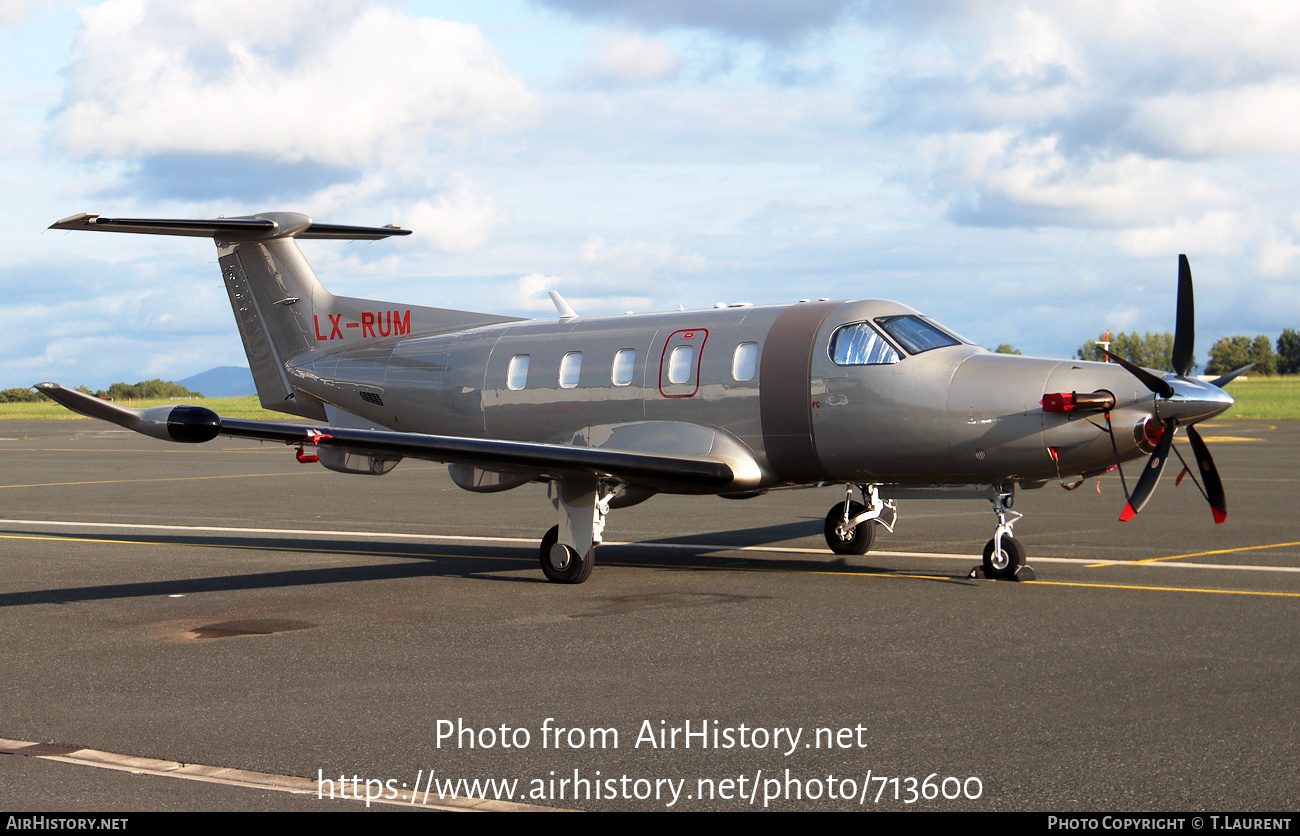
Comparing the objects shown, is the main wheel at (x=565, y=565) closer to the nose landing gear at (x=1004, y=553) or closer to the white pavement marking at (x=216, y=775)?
the nose landing gear at (x=1004, y=553)

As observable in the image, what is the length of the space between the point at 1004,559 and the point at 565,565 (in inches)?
182

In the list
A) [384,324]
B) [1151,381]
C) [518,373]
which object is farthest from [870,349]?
[384,324]

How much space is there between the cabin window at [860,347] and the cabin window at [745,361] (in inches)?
35.7

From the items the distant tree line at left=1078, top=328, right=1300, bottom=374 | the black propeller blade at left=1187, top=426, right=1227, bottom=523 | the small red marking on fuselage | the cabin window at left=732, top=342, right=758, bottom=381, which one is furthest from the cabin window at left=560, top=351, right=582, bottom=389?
the distant tree line at left=1078, top=328, right=1300, bottom=374

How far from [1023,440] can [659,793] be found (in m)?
7.40

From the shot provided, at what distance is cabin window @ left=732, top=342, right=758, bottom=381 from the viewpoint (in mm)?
13305

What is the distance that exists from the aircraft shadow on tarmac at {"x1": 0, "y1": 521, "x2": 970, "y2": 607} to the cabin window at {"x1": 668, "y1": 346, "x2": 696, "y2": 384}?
2236 mm

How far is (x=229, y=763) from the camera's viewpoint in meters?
6.11

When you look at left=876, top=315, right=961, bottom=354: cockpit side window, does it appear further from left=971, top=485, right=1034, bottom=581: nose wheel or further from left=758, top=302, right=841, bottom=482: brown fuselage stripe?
left=971, top=485, right=1034, bottom=581: nose wheel

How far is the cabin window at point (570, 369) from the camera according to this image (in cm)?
1452

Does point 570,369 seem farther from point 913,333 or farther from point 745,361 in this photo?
point 913,333

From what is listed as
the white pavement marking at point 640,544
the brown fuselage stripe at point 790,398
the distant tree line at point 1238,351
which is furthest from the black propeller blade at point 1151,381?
the distant tree line at point 1238,351

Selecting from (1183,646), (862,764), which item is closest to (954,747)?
(862,764)

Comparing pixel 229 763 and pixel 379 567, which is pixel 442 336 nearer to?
pixel 379 567
